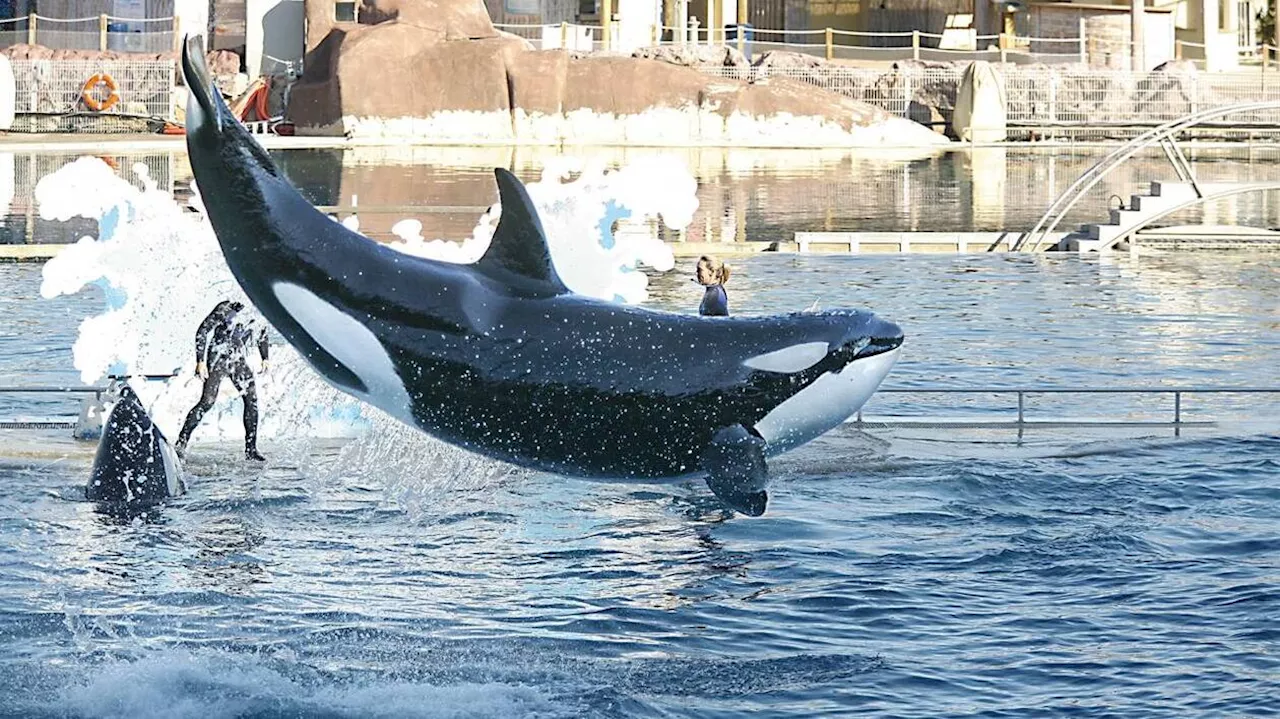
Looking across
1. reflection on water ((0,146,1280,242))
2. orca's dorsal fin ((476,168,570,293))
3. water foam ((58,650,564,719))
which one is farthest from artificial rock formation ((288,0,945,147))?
water foam ((58,650,564,719))

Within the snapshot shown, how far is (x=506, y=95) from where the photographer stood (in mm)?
51094

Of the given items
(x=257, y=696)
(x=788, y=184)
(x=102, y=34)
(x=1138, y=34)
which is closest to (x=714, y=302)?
(x=257, y=696)

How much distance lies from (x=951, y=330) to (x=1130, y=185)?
79.0ft

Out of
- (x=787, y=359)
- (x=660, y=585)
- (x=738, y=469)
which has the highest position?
(x=787, y=359)

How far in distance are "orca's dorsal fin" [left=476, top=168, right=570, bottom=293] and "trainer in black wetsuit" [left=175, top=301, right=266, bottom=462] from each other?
3.83m

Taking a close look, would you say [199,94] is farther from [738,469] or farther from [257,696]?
[738,469]

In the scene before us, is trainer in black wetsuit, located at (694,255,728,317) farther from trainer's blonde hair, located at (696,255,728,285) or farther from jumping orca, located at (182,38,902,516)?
jumping orca, located at (182,38,902,516)

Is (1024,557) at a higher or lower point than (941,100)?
lower

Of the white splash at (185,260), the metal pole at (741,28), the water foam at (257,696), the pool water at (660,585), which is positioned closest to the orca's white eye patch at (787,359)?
the pool water at (660,585)

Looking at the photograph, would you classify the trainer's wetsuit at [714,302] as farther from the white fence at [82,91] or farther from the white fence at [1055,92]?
the white fence at [1055,92]

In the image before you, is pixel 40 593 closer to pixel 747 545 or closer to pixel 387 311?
pixel 387 311

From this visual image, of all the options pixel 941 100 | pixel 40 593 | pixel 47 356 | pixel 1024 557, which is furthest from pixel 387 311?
pixel 941 100

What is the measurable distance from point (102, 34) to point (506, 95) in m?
13.3

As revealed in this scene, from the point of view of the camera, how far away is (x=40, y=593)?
9.38 m
